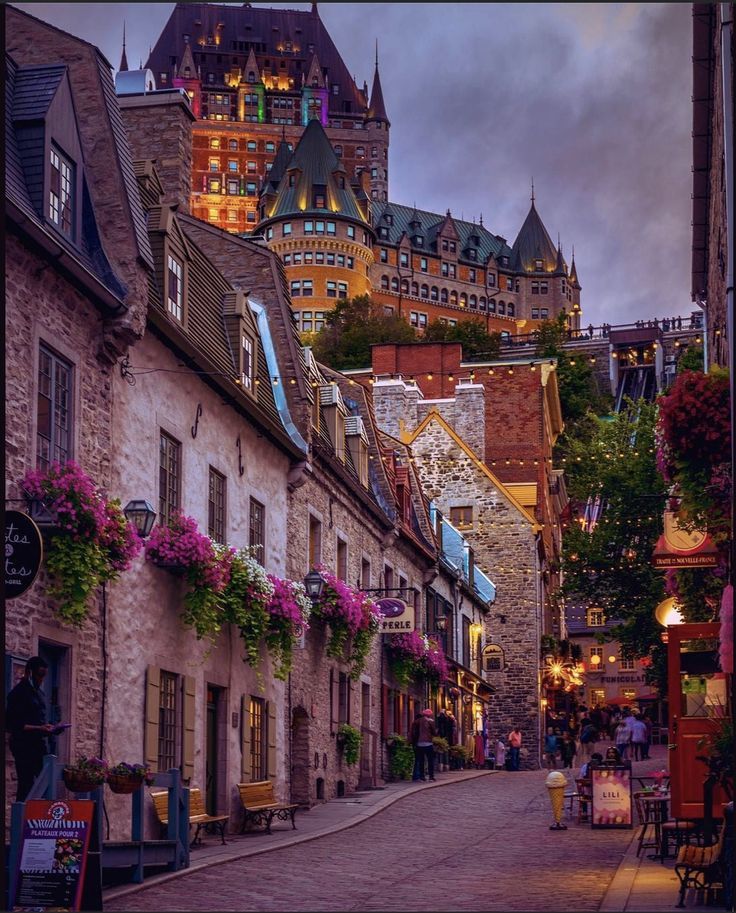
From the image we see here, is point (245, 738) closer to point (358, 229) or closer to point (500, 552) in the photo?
point (500, 552)

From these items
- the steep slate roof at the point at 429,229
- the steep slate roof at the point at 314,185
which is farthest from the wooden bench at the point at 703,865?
the steep slate roof at the point at 429,229

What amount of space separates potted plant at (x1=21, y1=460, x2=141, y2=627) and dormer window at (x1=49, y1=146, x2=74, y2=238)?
2.93m

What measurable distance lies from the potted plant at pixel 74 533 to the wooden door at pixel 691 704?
6.70 metres

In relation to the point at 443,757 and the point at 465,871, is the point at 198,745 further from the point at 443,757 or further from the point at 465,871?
the point at 443,757

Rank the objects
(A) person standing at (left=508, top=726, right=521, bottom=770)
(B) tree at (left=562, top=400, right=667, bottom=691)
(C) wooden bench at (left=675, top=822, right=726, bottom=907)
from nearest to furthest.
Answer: (C) wooden bench at (left=675, top=822, right=726, bottom=907) < (B) tree at (left=562, top=400, right=667, bottom=691) < (A) person standing at (left=508, top=726, right=521, bottom=770)

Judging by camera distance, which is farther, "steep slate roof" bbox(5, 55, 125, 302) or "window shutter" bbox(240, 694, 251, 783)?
"window shutter" bbox(240, 694, 251, 783)

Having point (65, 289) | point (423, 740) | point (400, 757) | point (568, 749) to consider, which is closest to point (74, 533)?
point (65, 289)

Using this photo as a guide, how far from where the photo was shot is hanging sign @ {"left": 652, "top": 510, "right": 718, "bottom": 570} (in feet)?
59.1

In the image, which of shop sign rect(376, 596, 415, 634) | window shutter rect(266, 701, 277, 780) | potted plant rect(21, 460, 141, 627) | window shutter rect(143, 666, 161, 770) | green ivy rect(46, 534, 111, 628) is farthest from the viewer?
shop sign rect(376, 596, 415, 634)

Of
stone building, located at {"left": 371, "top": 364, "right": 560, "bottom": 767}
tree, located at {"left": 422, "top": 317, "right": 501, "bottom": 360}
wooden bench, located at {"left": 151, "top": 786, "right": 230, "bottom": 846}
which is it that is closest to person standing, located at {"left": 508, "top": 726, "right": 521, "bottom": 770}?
stone building, located at {"left": 371, "top": 364, "right": 560, "bottom": 767}

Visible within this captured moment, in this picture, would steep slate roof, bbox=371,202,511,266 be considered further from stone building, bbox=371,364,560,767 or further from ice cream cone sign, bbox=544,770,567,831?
ice cream cone sign, bbox=544,770,567,831

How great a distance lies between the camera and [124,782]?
48.0ft

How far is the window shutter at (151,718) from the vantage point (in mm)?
18156

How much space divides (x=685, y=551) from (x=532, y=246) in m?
175
